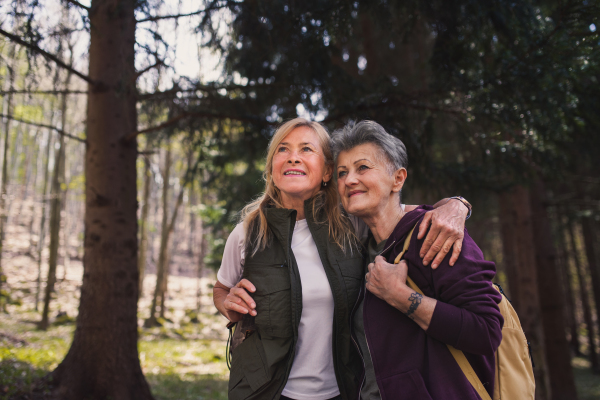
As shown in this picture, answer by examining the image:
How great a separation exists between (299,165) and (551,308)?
28.2ft

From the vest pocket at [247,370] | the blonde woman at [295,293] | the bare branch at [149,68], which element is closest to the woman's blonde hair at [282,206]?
the blonde woman at [295,293]

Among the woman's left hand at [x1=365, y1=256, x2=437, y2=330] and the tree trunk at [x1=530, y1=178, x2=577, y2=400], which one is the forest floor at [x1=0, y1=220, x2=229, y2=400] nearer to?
the woman's left hand at [x1=365, y1=256, x2=437, y2=330]

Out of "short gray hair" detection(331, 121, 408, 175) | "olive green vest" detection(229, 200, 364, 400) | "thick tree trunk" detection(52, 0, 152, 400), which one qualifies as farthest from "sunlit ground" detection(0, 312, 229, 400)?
"short gray hair" detection(331, 121, 408, 175)

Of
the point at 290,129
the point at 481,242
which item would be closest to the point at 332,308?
the point at 290,129

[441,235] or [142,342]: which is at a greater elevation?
[441,235]

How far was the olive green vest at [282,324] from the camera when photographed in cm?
193

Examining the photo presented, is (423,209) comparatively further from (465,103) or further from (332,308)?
(465,103)

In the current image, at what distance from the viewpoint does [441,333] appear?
1.51m

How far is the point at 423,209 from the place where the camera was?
1996 millimetres

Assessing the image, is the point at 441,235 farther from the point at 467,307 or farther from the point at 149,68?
the point at 149,68

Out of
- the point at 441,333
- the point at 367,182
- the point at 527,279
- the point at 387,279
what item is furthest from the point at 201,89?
the point at 527,279

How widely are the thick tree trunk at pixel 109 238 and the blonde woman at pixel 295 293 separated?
7.89 feet

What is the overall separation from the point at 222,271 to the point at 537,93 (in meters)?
3.27

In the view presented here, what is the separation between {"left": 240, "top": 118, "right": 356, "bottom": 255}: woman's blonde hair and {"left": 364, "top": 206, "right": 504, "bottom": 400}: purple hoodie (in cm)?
52
